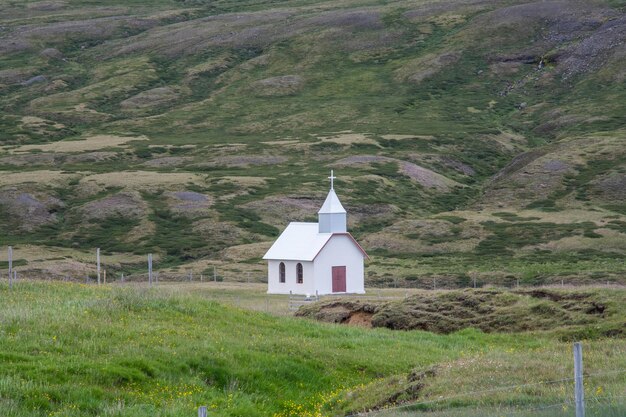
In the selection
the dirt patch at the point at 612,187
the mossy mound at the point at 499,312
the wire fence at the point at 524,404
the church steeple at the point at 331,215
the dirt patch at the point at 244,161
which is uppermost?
the dirt patch at the point at 244,161

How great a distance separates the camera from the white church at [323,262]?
240 feet

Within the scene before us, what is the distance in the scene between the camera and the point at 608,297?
33219 mm

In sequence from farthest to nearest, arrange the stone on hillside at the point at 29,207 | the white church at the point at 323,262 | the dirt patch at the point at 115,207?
the dirt patch at the point at 115,207, the stone on hillside at the point at 29,207, the white church at the point at 323,262

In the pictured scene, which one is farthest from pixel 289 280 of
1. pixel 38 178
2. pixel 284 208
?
pixel 38 178

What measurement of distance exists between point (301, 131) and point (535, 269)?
88.7m

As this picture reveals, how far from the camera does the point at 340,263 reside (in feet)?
242

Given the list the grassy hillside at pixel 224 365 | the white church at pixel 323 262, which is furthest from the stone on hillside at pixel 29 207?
the grassy hillside at pixel 224 365

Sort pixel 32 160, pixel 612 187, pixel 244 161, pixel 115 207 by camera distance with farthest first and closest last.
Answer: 1. pixel 32 160
2. pixel 244 161
3. pixel 612 187
4. pixel 115 207

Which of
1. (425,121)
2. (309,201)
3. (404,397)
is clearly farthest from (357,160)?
(404,397)

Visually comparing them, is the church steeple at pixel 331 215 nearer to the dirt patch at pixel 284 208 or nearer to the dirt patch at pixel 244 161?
the dirt patch at pixel 284 208

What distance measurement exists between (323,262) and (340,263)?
1243 mm

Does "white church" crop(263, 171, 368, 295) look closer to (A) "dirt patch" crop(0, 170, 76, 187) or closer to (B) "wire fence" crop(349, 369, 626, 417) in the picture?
(B) "wire fence" crop(349, 369, 626, 417)

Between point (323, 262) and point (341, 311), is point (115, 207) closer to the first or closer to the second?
point (323, 262)

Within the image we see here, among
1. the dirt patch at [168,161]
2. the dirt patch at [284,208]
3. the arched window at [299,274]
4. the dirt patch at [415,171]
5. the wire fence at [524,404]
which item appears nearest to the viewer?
the wire fence at [524,404]
